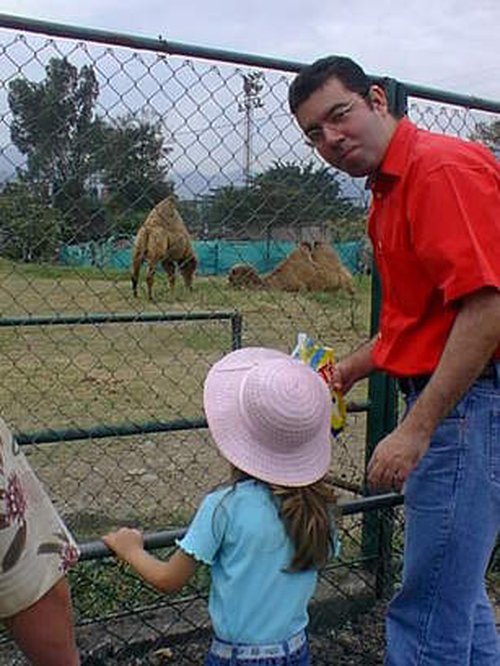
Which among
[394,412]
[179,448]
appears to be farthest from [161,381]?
[394,412]

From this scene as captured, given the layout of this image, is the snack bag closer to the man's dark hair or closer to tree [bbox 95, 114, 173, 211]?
the man's dark hair

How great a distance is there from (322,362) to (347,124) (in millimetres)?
629

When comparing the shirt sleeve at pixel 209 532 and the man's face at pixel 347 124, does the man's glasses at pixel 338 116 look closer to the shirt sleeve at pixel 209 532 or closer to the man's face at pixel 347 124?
the man's face at pixel 347 124

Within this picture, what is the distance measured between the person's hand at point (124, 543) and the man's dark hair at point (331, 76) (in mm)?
1098

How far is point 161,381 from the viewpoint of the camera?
8.47m

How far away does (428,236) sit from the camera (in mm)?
2010

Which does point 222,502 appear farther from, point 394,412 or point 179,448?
point 179,448

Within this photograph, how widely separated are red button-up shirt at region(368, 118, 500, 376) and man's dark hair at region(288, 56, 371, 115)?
0.47ft

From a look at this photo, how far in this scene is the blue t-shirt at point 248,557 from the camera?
1914 millimetres

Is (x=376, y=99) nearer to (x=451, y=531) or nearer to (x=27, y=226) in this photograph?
(x=451, y=531)

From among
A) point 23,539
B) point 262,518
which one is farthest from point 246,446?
point 23,539

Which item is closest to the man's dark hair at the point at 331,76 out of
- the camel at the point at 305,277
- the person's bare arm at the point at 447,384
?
the person's bare arm at the point at 447,384

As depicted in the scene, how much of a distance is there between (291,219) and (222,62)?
1059mm

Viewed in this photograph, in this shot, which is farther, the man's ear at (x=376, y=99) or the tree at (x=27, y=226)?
the tree at (x=27, y=226)
